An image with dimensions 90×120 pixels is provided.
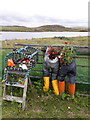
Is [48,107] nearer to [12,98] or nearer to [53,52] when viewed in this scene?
[12,98]

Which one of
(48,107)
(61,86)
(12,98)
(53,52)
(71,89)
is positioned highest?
(53,52)

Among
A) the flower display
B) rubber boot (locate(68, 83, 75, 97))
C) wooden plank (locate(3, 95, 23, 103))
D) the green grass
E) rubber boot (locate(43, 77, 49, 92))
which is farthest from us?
rubber boot (locate(43, 77, 49, 92))

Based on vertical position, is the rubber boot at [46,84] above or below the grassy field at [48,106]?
above

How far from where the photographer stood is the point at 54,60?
4.64 m

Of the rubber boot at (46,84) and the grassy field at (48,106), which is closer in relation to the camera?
the grassy field at (48,106)

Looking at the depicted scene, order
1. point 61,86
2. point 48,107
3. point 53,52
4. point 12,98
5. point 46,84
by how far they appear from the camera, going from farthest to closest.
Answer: point 46,84 → point 61,86 → point 53,52 → point 12,98 → point 48,107

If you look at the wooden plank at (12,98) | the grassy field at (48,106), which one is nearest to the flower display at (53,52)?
the grassy field at (48,106)

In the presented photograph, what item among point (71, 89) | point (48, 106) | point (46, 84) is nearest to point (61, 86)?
point (71, 89)

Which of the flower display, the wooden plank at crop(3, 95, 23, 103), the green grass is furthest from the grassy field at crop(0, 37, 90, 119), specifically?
the flower display

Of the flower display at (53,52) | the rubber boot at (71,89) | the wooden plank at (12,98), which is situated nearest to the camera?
the wooden plank at (12,98)

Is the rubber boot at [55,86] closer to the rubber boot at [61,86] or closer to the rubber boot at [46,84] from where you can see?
the rubber boot at [61,86]

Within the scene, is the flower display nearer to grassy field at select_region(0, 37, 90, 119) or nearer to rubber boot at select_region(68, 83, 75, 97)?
rubber boot at select_region(68, 83, 75, 97)

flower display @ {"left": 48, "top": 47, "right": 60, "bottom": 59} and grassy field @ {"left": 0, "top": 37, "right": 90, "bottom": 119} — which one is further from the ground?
flower display @ {"left": 48, "top": 47, "right": 60, "bottom": 59}

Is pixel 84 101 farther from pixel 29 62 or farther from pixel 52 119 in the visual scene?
pixel 29 62
